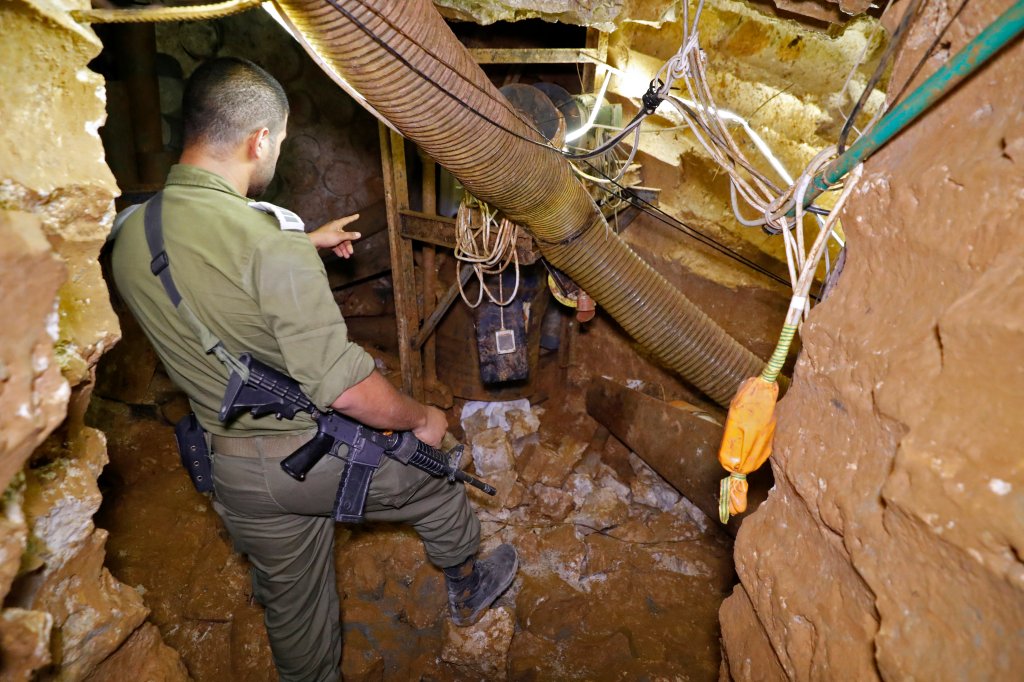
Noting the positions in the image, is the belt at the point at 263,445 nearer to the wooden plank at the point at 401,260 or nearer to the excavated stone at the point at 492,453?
the wooden plank at the point at 401,260

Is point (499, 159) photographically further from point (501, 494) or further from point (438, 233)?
point (501, 494)

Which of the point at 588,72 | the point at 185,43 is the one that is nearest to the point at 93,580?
the point at 588,72

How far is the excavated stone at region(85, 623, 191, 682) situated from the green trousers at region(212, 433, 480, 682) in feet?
2.32

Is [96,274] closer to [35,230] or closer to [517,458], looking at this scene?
[35,230]

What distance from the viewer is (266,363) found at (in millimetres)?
1972

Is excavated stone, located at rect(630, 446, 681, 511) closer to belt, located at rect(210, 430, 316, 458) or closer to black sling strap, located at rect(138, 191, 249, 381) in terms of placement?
belt, located at rect(210, 430, 316, 458)

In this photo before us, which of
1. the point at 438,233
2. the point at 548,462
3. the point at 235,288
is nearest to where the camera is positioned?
the point at 235,288

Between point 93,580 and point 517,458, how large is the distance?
3.18 meters

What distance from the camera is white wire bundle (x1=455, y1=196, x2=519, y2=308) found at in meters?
3.10

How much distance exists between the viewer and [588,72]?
356cm

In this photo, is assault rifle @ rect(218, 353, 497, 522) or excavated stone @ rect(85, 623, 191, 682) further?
assault rifle @ rect(218, 353, 497, 522)

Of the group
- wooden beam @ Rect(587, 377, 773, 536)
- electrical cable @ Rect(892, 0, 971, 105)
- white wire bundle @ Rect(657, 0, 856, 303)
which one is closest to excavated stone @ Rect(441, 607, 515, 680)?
wooden beam @ Rect(587, 377, 773, 536)

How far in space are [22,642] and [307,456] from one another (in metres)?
1.15

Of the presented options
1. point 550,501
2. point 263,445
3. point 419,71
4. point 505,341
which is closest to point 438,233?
point 505,341
